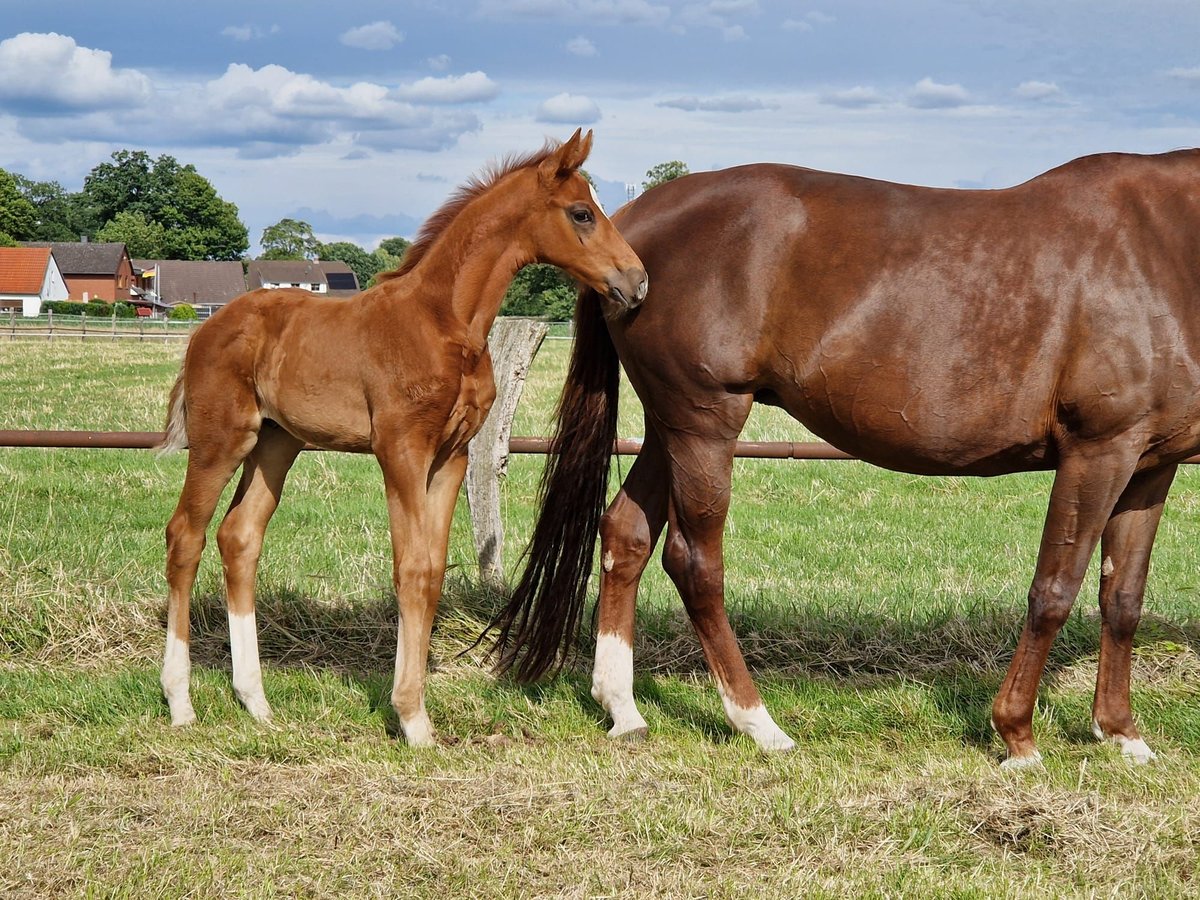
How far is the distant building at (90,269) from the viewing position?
81375mm

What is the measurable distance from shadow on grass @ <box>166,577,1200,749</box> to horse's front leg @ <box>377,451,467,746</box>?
688mm

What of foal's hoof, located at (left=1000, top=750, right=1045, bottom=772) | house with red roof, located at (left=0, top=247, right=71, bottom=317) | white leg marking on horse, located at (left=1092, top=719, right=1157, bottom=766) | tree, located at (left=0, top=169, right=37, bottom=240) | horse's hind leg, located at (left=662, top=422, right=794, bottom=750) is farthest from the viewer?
tree, located at (left=0, top=169, right=37, bottom=240)

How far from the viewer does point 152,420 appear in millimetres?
14008

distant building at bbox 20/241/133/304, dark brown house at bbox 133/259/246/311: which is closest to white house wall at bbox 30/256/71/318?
distant building at bbox 20/241/133/304

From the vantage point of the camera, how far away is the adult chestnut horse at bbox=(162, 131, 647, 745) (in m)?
3.87

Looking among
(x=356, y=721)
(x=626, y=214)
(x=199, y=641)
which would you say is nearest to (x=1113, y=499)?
(x=626, y=214)

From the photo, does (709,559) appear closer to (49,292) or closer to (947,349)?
(947,349)

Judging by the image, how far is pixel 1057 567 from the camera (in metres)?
3.95

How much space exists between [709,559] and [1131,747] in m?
1.64

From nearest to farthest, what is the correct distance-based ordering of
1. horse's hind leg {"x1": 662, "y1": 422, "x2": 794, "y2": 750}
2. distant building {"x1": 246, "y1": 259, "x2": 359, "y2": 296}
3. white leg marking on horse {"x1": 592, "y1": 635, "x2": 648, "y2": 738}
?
horse's hind leg {"x1": 662, "y1": 422, "x2": 794, "y2": 750}, white leg marking on horse {"x1": 592, "y1": 635, "x2": 648, "y2": 738}, distant building {"x1": 246, "y1": 259, "x2": 359, "y2": 296}

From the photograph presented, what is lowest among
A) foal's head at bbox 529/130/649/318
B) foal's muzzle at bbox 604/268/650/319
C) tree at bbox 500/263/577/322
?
tree at bbox 500/263/577/322

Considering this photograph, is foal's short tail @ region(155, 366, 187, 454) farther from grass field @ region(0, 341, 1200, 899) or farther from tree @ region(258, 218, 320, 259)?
tree @ region(258, 218, 320, 259)

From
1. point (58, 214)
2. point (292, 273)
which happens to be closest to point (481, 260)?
point (292, 273)

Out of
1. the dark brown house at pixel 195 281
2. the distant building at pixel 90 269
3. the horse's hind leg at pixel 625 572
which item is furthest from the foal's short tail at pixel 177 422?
the dark brown house at pixel 195 281
